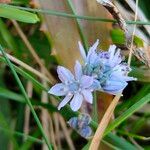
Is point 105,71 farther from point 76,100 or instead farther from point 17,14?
point 17,14

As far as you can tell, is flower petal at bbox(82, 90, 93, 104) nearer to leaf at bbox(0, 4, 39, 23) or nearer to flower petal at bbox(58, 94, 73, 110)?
flower petal at bbox(58, 94, 73, 110)

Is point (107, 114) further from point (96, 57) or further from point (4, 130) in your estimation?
point (4, 130)

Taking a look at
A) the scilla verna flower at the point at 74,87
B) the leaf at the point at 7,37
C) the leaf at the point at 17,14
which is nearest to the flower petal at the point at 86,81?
the scilla verna flower at the point at 74,87

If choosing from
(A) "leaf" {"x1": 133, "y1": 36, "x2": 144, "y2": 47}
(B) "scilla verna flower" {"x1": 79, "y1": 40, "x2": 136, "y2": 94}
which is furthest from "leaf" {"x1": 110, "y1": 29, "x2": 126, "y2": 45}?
(B) "scilla verna flower" {"x1": 79, "y1": 40, "x2": 136, "y2": 94}

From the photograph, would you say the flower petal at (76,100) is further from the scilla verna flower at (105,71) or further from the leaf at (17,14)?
the leaf at (17,14)

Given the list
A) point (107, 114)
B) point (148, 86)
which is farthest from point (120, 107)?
point (107, 114)

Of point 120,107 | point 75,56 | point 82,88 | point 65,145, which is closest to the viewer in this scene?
point 82,88

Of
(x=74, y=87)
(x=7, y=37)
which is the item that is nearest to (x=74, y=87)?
(x=74, y=87)
